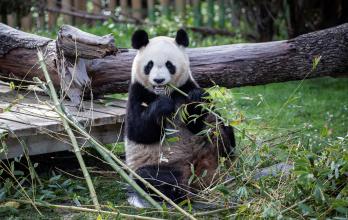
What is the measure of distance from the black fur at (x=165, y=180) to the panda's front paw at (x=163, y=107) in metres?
0.38

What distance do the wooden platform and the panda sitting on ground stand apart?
1.35ft

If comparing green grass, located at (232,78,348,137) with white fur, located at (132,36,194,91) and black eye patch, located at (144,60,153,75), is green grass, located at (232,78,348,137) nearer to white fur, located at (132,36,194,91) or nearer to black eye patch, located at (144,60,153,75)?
white fur, located at (132,36,194,91)

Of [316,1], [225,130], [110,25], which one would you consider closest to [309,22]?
[316,1]

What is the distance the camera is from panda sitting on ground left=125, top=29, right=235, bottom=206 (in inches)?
181

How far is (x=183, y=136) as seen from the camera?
4.86m

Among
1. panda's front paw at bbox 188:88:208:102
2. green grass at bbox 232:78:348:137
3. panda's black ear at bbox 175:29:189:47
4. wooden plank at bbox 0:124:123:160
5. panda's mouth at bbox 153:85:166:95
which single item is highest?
panda's black ear at bbox 175:29:189:47

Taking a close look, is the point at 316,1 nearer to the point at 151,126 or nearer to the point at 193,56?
the point at 193,56

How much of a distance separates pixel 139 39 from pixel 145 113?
569mm

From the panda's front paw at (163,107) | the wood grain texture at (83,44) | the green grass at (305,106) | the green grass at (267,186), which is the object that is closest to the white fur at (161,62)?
the panda's front paw at (163,107)

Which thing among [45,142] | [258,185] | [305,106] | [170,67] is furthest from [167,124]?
[305,106]

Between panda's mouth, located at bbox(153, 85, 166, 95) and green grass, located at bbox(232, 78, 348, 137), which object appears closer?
panda's mouth, located at bbox(153, 85, 166, 95)

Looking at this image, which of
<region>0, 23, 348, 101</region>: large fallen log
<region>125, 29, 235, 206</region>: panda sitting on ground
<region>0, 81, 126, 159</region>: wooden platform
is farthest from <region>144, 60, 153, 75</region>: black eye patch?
<region>0, 23, 348, 101</region>: large fallen log

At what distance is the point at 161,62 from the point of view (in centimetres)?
466

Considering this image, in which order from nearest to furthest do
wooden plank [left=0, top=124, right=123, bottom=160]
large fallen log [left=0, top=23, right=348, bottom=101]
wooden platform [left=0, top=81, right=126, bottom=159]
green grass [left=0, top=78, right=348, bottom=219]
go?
green grass [left=0, top=78, right=348, bottom=219]
wooden platform [left=0, top=81, right=126, bottom=159]
wooden plank [left=0, top=124, right=123, bottom=160]
large fallen log [left=0, top=23, right=348, bottom=101]
